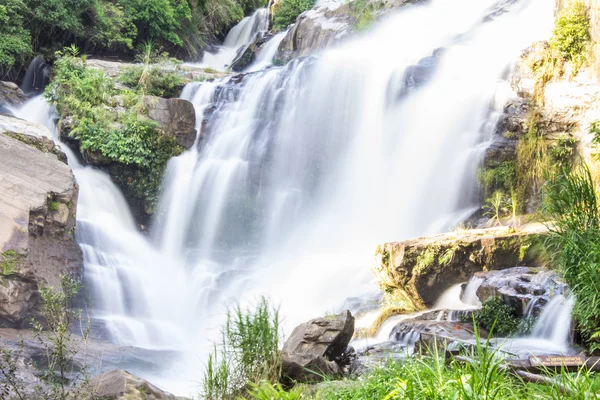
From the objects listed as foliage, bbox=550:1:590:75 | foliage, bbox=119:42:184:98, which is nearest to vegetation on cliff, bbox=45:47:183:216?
foliage, bbox=119:42:184:98

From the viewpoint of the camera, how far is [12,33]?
632 inches

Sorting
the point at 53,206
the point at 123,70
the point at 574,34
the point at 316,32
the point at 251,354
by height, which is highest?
the point at 316,32

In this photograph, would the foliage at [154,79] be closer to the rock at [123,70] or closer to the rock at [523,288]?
the rock at [123,70]

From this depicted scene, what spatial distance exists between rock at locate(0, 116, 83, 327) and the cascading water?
3.37ft

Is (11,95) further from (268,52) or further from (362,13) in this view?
(362,13)

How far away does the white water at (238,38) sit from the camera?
23406mm

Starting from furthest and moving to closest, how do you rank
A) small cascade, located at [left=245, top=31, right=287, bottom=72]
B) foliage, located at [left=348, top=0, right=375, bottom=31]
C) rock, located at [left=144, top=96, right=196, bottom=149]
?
small cascade, located at [left=245, top=31, right=287, bottom=72], foliage, located at [left=348, top=0, right=375, bottom=31], rock, located at [left=144, top=96, right=196, bottom=149]

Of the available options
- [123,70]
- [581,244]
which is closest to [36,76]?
[123,70]

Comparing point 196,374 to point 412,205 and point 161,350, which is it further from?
point 412,205

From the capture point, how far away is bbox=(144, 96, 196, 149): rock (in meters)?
14.4

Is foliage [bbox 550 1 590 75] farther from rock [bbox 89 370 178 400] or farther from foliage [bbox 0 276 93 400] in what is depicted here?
foliage [bbox 0 276 93 400]

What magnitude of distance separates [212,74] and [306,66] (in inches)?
150

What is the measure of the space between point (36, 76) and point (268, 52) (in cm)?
888

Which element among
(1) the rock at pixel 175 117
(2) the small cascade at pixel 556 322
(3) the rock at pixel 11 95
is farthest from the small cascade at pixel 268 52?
(2) the small cascade at pixel 556 322
